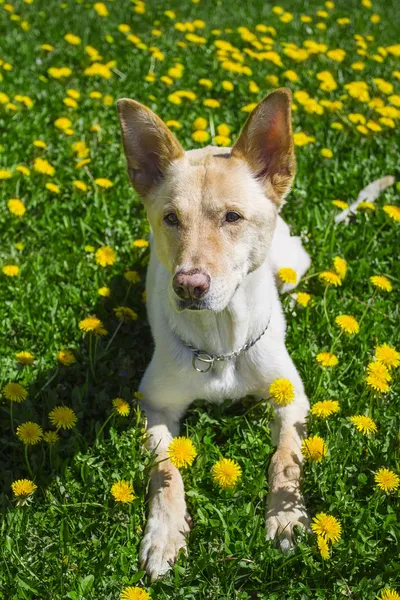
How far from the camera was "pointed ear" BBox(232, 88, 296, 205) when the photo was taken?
130 inches

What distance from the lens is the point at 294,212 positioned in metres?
5.44

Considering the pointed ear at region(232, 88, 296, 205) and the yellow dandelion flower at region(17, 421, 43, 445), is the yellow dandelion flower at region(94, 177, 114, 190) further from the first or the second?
the yellow dandelion flower at region(17, 421, 43, 445)

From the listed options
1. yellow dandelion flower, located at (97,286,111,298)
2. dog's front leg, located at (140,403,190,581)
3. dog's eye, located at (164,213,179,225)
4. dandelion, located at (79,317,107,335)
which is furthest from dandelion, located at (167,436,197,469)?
yellow dandelion flower, located at (97,286,111,298)

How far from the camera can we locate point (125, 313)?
4301 millimetres

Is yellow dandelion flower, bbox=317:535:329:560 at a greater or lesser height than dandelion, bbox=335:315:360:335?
lesser

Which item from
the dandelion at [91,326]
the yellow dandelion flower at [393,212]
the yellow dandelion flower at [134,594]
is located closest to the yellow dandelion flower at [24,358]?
the dandelion at [91,326]

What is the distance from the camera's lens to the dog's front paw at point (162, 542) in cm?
308

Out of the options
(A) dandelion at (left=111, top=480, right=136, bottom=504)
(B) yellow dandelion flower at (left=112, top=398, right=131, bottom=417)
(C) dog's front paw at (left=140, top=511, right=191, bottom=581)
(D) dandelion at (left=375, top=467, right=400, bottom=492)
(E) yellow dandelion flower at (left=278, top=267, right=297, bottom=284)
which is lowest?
(C) dog's front paw at (left=140, top=511, right=191, bottom=581)

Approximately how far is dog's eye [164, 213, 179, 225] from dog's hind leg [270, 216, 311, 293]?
1.01 m

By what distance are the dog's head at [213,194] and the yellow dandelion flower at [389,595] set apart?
141 cm

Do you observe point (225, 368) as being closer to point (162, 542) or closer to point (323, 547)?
point (162, 542)

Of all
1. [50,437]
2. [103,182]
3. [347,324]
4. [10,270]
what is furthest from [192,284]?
[103,182]

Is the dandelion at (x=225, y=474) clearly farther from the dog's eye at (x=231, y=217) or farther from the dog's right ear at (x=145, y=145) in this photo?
the dog's right ear at (x=145, y=145)

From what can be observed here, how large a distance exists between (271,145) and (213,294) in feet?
3.04
